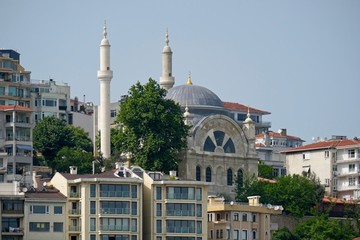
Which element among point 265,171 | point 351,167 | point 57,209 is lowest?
point 57,209

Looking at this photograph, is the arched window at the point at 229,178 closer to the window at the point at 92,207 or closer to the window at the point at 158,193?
the window at the point at 158,193

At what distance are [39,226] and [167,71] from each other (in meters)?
43.7

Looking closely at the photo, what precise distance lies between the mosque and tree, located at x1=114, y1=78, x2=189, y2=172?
253cm

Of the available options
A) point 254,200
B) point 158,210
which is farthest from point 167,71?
point 158,210

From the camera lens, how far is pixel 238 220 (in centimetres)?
12581

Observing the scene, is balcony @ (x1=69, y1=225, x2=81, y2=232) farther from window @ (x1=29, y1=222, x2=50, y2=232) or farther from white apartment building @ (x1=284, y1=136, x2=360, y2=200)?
white apartment building @ (x1=284, y1=136, x2=360, y2=200)

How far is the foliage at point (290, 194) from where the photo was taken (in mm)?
136625

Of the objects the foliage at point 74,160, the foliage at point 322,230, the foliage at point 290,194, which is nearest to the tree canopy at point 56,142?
the foliage at point 74,160

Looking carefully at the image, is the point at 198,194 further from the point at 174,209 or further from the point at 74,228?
the point at 74,228

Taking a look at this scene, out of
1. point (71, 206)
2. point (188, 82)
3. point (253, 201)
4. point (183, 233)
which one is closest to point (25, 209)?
point (71, 206)

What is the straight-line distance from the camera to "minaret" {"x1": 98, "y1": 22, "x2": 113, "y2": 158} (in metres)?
144

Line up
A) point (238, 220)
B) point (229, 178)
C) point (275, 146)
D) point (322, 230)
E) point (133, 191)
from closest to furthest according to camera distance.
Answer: point (133, 191) → point (238, 220) → point (322, 230) → point (229, 178) → point (275, 146)

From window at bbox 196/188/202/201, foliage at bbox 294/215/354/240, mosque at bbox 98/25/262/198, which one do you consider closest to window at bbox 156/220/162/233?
window at bbox 196/188/202/201

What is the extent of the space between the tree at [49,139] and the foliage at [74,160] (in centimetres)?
364
